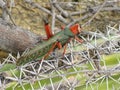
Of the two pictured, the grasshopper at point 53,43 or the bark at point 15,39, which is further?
the bark at point 15,39

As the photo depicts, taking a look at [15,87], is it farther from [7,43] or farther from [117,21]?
[117,21]

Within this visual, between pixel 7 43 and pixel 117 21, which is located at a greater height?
pixel 7 43

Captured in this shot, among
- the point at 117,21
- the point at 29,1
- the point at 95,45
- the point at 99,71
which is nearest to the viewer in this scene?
the point at 99,71

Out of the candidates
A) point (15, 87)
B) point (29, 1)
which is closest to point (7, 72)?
point (15, 87)

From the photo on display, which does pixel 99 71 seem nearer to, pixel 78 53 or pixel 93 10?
pixel 78 53

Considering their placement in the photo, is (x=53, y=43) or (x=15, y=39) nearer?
(x=53, y=43)

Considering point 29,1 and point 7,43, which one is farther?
point 29,1

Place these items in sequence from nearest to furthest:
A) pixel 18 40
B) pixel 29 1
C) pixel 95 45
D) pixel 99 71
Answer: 1. pixel 99 71
2. pixel 95 45
3. pixel 18 40
4. pixel 29 1

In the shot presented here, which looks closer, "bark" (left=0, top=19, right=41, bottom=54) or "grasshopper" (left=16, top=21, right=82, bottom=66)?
"grasshopper" (left=16, top=21, right=82, bottom=66)
